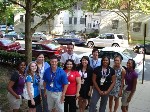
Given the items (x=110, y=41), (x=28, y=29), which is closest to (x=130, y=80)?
(x=28, y=29)

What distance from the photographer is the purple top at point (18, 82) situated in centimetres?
686

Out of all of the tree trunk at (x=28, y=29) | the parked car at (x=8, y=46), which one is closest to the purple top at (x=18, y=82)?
the tree trunk at (x=28, y=29)

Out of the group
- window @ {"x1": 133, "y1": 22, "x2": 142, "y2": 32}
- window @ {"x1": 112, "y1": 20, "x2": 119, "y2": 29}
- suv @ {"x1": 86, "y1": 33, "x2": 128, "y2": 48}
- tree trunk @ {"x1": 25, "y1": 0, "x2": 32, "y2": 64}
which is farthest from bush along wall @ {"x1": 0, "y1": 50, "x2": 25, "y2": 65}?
window @ {"x1": 112, "y1": 20, "x2": 119, "y2": 29}

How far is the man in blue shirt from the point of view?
6.89m

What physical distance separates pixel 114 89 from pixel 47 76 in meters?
2.01

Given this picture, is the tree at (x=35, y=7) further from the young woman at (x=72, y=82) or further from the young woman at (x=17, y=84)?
the young woman at (x=17, y=84)

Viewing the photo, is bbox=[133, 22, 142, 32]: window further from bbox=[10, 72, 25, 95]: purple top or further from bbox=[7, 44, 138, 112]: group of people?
bbox=[10, 72, 25, 95]: purple top

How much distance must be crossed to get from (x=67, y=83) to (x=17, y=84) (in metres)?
1.09

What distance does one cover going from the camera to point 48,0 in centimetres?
1194

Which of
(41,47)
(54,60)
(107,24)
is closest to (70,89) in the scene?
(54,60)

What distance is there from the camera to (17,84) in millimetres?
6945

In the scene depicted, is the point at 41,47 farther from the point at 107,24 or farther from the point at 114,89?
the point at 107,24

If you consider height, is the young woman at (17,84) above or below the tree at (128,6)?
below

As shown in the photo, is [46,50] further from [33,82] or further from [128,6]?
[128,6]
